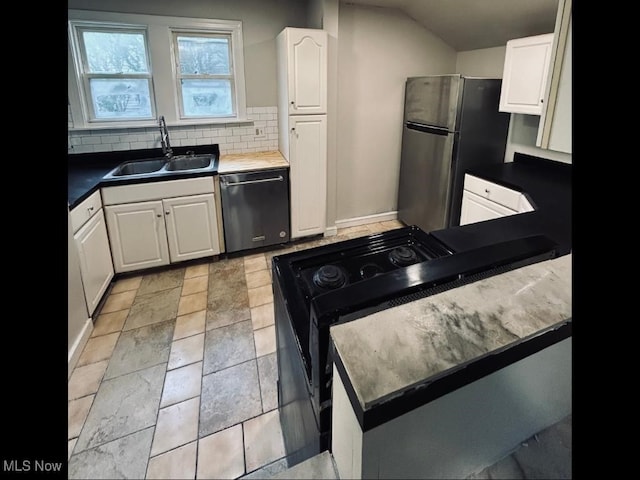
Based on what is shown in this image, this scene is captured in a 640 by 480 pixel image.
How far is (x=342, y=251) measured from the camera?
1.22 meters

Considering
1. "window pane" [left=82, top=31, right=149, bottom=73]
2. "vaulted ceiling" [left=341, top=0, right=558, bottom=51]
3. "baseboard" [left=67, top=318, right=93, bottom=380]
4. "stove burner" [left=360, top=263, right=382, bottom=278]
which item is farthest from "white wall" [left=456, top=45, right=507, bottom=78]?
"baseboard" [left=67, top=318, right=93, bottom=380]

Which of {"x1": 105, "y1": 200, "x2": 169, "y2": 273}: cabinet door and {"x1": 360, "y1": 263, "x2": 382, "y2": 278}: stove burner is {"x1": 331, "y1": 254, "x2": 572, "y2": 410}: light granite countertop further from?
{"x1": 105, "y1": 200, "x2": 169, "y2": 273}: cabinet door

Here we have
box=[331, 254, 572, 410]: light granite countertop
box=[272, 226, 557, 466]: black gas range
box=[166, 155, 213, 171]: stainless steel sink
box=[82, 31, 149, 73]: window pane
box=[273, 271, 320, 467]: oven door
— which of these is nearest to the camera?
box=[331, 254, 572, 410]: light granite countertop

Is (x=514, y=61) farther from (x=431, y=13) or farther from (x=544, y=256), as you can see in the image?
(x=544, y=256)

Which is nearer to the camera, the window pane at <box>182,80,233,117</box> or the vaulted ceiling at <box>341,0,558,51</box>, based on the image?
the vaulted ceiling at <box>341,0,558,51</box>

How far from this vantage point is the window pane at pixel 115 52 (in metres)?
2.93

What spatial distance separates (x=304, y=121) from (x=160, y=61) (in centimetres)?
132

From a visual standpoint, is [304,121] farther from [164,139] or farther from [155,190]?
[155,190]

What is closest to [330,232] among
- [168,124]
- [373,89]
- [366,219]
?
[366,219]

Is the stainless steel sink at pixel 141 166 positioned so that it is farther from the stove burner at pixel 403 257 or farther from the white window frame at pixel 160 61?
the stove burner at pixel 403 257

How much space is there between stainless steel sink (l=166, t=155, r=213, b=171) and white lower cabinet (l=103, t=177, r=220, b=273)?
0.46 metres

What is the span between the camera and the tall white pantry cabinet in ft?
9.78
